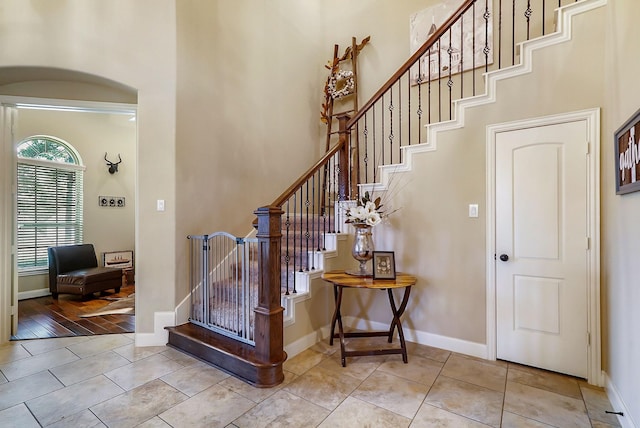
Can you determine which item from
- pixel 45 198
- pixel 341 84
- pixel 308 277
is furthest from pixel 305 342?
pixel 45 198

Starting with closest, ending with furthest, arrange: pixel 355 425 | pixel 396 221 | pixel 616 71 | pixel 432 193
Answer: pixel 355 425
pixel 616 71
pixel 432 193
pixel 396 221

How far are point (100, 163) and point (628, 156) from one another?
712cm

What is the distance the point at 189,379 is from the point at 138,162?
6.74 ft

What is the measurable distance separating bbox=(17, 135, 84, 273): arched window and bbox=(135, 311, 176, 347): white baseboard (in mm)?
3348

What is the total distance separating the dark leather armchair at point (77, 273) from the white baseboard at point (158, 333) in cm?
237

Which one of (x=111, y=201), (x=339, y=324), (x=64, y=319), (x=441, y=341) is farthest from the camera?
(x=111, y=201)

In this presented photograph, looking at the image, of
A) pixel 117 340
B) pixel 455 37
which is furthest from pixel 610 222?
pixel 117 340

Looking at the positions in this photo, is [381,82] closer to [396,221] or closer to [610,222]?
[396,221]

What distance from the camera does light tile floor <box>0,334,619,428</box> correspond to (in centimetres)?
190

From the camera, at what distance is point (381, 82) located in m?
4.45

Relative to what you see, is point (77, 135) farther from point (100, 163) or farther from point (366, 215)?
point (366, 215)

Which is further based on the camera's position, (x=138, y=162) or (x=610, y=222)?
(x=138, y=162)

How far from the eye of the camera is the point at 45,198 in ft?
17.1

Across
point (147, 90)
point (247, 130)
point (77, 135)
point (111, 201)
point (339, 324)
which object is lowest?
point (339, 324)
